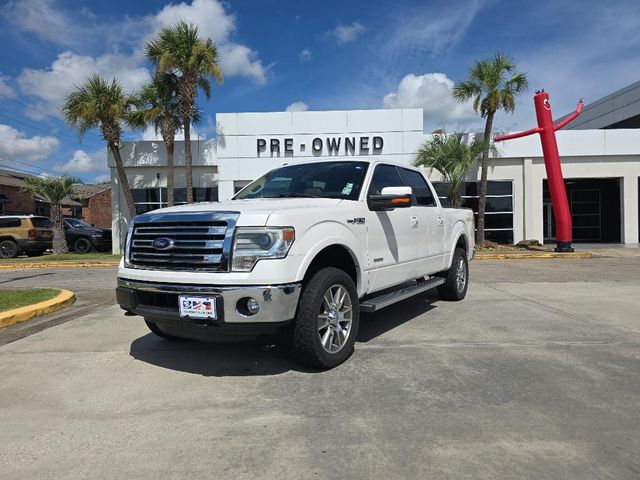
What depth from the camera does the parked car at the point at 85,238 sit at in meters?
21.6

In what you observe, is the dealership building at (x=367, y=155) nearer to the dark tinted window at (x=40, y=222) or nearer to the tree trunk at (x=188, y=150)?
the tree trunk at (x=188, y=150)

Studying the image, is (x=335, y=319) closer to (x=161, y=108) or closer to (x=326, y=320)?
(x=326, y=320)

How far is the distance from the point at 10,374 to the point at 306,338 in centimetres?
276

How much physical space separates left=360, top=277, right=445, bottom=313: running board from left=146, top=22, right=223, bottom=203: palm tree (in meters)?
14.0

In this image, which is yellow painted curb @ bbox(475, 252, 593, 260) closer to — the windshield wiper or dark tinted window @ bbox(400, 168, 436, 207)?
dark tinted window @ bbox(400, 168, 436, 207)

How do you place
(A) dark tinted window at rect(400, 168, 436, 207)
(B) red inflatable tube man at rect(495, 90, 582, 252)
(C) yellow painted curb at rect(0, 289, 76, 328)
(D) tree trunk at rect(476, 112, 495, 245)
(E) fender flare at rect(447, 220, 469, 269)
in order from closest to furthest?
(A) dark tinted window at rect(400, 168, 436, 207)
(C) yellow painted curb at rect(0, 289, 76, 328)
(E) fender flare at rect(447, 220, 469, 269)
(B) red inflatable tube man at rect(495, 90, 582, 252)
(D) tree trunk at rect(476, 112, 495, 245)

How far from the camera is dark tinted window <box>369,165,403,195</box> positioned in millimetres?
5293

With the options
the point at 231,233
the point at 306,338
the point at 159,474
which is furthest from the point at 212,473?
the point at 231,233

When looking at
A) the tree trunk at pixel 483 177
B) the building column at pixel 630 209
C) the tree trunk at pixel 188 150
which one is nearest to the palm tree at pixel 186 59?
the tree trunk at pixel 188 150

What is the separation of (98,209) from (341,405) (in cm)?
5633

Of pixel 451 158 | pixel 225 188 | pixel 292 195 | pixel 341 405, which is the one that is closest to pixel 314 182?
pixel 292 195

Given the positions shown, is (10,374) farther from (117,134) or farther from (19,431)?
(117,134)

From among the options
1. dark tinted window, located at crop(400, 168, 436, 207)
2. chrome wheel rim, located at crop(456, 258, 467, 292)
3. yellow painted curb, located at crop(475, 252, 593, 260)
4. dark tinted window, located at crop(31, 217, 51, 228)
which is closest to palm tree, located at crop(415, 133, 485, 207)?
yellow painted curb, located at crop(475, 252, 593, 260)

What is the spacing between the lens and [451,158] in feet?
59.4
